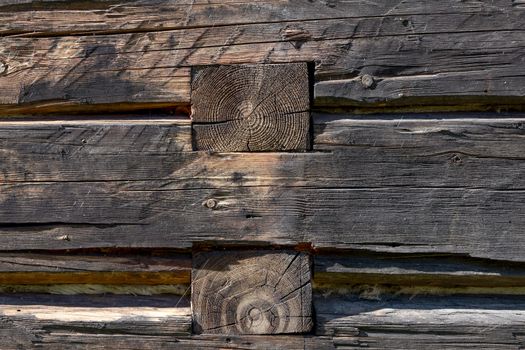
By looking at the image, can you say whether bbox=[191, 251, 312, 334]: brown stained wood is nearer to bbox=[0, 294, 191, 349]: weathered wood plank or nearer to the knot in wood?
bbox=[0, 294, 191, 349]: weathered wood plank

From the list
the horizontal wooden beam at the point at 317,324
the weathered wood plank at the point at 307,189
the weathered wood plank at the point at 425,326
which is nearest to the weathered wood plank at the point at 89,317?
the horizontal wooden beam at the point at 317,324

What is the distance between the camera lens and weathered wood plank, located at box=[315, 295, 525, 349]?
1.99 metres

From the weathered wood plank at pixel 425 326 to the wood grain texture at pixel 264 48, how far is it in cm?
62

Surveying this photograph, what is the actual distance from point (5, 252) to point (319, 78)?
44.6 inches

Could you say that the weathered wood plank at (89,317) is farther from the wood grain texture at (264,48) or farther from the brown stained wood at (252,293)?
the wood grain texture at (264,48)

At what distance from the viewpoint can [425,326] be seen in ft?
6.55

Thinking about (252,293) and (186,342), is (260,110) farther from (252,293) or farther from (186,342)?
(186,342)

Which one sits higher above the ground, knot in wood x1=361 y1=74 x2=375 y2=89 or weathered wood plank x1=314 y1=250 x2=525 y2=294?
knot in wood x1=361 y1=74 x2=375 y2=89

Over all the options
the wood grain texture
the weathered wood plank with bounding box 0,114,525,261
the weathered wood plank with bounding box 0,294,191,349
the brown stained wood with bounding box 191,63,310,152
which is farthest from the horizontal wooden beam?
the wood grain texture

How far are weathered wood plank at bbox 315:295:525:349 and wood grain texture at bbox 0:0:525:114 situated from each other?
0.62 metres

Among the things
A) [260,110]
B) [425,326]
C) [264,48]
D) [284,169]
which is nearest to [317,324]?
[425,326]

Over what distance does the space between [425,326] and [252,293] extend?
53 centimetres

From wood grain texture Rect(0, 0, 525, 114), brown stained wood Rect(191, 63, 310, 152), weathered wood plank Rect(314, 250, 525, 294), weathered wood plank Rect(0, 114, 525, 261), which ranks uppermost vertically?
wood grain texture Rect(0, 0, 525, 114)

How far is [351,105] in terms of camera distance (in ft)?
6.63
